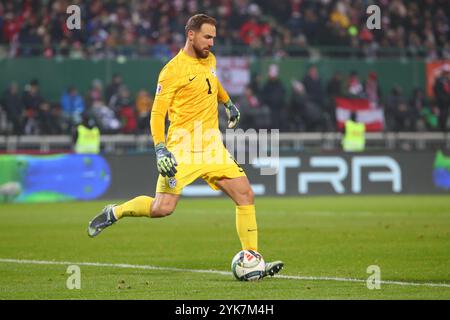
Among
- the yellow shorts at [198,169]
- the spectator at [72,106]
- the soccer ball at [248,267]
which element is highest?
the spectator at [72,106]

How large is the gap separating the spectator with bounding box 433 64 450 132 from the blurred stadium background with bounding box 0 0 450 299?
1.3 inches

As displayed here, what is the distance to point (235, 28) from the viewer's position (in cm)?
2867

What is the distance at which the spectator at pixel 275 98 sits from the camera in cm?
2591

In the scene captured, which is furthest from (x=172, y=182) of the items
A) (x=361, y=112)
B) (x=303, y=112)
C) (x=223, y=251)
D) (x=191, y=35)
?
(x=361, y=112)

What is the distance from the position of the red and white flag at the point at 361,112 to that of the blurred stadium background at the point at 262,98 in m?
0.03

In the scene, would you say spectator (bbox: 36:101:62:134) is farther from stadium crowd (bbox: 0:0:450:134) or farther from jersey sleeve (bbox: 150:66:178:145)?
jersey sleeve (bbox: 150:66:178:145)

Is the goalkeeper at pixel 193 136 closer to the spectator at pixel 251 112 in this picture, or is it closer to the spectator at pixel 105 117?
the spectator at pixel 105 117

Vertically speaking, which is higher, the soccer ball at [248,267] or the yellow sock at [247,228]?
the yellow sock at [247,228]

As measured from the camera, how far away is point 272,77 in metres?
26.1

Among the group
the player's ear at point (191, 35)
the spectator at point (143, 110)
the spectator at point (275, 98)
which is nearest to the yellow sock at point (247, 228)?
the player's ear at point (191, 35)

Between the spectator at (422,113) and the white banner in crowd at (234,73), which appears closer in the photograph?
the white banner in crowd at (234,73)

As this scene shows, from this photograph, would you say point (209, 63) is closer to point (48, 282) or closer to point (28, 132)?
point (48, 282)

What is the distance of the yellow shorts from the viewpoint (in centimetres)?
1023
